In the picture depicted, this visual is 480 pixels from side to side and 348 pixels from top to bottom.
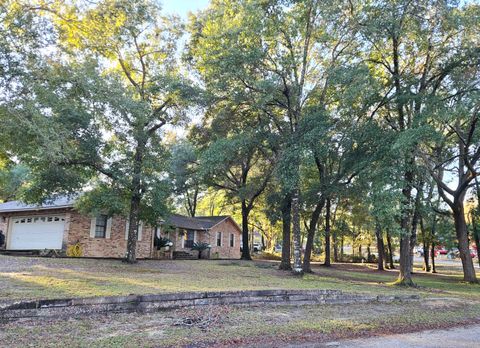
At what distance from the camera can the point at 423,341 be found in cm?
643

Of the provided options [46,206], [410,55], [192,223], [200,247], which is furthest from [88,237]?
[410,55]

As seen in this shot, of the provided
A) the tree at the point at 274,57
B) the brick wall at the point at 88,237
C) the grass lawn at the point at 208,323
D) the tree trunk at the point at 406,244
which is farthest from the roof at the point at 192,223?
the grass lawn at the point at 208,323

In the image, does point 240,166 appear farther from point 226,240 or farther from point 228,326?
point 228,326

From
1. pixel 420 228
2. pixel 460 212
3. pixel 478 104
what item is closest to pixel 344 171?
pixel 478 104

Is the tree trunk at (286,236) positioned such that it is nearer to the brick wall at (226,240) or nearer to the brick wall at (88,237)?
the brick wall at (88,237)

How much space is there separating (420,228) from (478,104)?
60.7 ft

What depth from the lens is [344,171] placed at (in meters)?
17.1

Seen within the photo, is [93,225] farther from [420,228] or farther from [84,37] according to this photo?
[420,228]

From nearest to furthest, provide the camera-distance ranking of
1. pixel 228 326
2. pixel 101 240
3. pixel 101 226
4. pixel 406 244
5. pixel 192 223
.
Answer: pixel 228 326 → pixel 406 244 → pixel 101 240 → pixel 101 226 → pixel 192 223

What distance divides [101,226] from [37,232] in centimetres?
384

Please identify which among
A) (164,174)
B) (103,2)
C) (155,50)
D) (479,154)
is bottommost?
(164,174)

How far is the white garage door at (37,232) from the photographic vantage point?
71.0 ft

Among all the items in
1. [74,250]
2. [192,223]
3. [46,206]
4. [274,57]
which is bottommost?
[74,250]

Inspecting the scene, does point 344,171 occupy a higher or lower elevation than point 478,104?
lower
